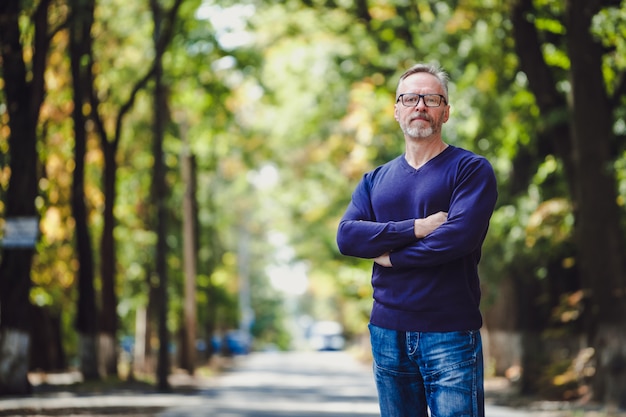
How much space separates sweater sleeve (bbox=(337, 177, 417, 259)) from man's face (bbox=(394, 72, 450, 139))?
37cm

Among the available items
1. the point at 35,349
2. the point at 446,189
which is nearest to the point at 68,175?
the point at 35,349

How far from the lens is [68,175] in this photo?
1375 inches

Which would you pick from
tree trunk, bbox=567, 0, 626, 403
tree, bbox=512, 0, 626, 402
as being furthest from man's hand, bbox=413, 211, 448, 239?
tree trunk, bbox=567, 0, 626, 403

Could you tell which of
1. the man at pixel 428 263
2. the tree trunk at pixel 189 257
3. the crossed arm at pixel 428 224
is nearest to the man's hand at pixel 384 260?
the man at pixel 428 263

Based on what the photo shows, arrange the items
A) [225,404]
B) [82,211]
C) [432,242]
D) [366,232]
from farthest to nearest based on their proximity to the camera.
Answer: [82,211] → [225,404] → [366,232] → [432,242]

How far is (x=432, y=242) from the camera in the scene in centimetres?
490

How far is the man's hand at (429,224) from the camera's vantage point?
497cm

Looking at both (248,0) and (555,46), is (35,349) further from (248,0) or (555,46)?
(555,46)

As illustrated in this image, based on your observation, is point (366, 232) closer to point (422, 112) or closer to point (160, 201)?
point (422, 112)

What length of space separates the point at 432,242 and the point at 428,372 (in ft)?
1.71

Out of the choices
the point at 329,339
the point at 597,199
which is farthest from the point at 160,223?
the point at 329,339

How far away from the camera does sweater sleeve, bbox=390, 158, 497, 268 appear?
4902 millimetres

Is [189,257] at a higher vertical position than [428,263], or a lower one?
higher

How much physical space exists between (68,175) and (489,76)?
51.4 feet
